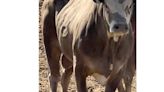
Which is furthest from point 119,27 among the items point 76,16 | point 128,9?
point 76,16

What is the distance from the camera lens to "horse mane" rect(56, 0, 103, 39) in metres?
1.99

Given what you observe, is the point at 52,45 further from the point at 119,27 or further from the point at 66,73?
the point at 119,27

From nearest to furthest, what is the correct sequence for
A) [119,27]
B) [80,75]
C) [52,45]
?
[119,27]
[80,75]
[52,45]

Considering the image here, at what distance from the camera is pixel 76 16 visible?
2.07 metres

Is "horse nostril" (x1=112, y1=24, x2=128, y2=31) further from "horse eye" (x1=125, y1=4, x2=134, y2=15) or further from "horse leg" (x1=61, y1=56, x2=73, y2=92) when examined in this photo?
"horse leg" (x1=61, y1=56, x2=73, y2=92)

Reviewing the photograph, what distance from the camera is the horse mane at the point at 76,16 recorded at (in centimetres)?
199

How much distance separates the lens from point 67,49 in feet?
6.76

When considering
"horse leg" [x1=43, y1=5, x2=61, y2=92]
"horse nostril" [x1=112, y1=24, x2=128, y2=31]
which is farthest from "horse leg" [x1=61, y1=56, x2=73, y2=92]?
"horse nostril" [x1=112, y1=24, x2=128, y2=31]

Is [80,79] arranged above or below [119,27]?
below

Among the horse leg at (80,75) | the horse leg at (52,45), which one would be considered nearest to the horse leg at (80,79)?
the horse leg at (80,75)

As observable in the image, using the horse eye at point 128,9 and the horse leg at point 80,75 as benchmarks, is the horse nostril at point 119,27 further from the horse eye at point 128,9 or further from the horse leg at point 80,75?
→ the horse leg at point 80,75

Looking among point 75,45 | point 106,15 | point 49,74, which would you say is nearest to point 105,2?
point 106,15

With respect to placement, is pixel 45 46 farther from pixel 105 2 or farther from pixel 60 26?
pixel 105 2

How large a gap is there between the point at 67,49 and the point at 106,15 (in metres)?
0.19
